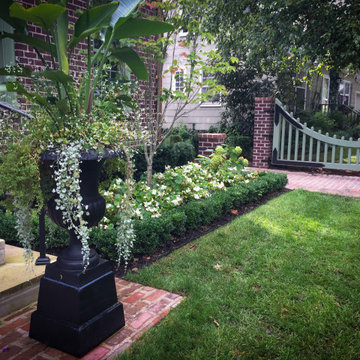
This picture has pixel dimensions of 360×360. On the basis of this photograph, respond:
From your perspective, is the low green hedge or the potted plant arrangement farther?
the low green hedge

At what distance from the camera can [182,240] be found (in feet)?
14.0

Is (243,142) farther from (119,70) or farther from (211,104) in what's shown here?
(119,70)

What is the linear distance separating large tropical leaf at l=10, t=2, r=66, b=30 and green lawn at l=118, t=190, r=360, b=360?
200 centimetres

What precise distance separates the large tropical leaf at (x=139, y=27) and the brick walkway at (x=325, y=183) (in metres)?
5.56

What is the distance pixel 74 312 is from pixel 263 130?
838cm

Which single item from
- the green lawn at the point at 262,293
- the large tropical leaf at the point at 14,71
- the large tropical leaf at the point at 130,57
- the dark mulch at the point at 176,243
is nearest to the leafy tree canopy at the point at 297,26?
the dark mulch at the point at 176,243

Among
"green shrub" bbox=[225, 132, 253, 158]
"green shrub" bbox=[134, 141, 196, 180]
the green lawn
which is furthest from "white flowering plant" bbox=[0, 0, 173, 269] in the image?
"green shrub" bbox=[225, 132, 253, 158]

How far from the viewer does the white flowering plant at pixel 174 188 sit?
14.4ft

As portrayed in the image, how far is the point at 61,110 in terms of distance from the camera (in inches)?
89.1

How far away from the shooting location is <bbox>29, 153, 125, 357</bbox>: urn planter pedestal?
7.32 ft

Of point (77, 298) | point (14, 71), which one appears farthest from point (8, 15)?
point (77, 298)

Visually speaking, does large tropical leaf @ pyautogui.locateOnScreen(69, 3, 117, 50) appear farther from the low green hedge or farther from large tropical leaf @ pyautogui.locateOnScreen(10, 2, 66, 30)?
the low green hedge

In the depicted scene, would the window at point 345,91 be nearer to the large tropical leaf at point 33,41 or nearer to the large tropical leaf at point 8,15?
the large tropical leaf at point 33,41

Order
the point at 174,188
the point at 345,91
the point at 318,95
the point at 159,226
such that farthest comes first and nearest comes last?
1. the point at 345,91
2. the point at 318,95
3. the point at 174,188
4. the point at 159,226
